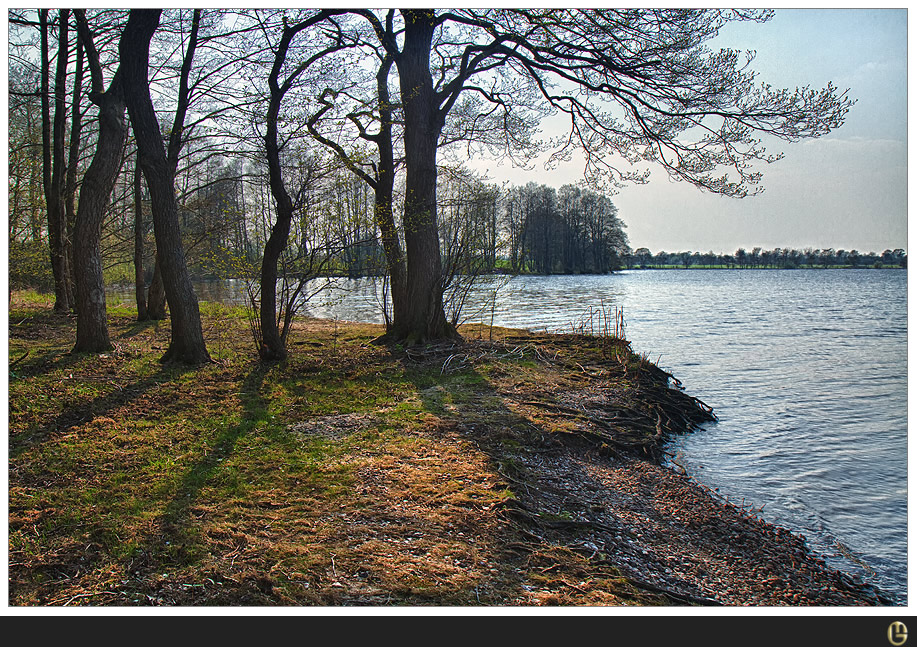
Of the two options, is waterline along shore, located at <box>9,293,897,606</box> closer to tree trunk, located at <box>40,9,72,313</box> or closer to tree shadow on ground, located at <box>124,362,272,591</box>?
tree shadow on ground, located at <box>124,362,272,591</box>

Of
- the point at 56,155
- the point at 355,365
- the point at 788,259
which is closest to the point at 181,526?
the point at 355,365

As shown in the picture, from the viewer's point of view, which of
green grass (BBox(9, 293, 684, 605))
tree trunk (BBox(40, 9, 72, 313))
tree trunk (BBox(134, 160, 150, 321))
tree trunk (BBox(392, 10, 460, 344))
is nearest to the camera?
green grass (BBox(9, 293, 684, 605))

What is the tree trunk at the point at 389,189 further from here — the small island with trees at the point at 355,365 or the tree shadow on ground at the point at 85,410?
the tree shadow on ground at the point at 85,410

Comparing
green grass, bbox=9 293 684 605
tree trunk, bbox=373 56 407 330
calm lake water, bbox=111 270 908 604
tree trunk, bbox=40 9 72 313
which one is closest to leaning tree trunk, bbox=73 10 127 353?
green grass, bbox=9 293 684 605

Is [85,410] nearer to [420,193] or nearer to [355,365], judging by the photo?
[355,365]

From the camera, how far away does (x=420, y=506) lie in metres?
3.67

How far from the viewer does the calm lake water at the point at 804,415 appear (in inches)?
178

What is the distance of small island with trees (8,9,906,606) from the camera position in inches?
120

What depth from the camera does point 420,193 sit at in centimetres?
981

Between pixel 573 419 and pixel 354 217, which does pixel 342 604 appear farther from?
pixel 354 217

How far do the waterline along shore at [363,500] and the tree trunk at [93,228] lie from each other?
0.89 m

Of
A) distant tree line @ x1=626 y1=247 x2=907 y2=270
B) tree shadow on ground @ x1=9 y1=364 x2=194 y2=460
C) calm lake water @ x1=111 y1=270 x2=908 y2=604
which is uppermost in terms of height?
distant tree line @ x1=626 y1=247 x2=907 y2=270

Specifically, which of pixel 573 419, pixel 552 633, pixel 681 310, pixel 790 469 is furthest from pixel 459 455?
pixel 681 310

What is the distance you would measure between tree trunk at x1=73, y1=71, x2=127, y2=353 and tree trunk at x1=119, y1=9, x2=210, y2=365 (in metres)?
1.07
